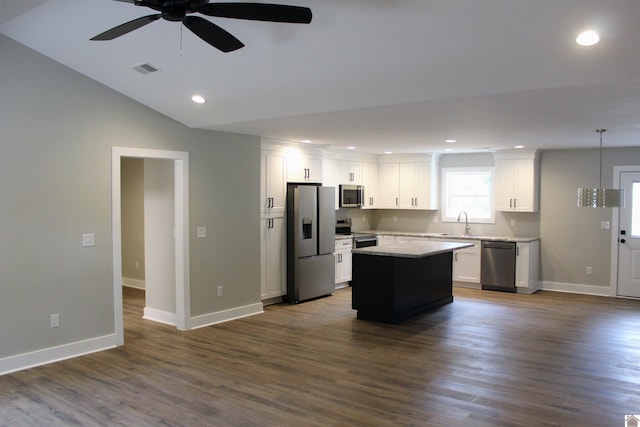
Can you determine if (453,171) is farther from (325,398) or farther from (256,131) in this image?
(325,398)

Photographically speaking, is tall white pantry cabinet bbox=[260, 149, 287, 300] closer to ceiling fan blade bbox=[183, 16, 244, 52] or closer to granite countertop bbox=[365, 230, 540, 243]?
granite countertop bbox=[365, 230, 540, 243]

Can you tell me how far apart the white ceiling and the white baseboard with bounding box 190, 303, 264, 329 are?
227 centimetres

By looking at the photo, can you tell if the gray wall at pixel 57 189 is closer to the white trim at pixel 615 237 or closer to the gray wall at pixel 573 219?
the gray wall at pixel 573 219

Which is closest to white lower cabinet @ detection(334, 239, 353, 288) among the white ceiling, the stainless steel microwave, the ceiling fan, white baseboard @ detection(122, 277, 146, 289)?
the stainless steel microwave

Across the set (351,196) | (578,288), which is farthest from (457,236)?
(578,288)

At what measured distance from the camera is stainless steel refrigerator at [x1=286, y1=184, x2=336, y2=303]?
702cm

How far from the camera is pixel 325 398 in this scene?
3.77 metres

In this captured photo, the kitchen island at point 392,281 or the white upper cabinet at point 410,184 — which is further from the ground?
the white upper cabinet at point 410,184

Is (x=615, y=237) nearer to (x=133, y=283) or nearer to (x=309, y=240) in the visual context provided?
(x=309, y=240)

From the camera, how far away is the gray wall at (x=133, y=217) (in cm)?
800

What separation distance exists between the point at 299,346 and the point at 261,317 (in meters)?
1.34

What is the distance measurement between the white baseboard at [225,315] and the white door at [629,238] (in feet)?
18.3

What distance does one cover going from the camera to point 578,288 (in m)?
7.95

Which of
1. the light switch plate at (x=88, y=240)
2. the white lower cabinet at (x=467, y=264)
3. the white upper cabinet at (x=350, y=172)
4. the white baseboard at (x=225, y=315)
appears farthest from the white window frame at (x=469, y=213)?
the light switch plate at (x=88, y=240)
